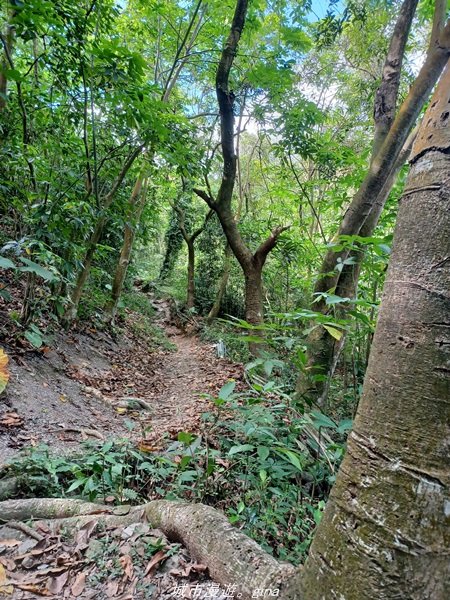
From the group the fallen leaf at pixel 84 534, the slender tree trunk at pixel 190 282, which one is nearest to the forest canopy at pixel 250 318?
the fallen leaf at pixel 84 534

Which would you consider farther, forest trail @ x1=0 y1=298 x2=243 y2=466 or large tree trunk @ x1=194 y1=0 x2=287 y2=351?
large tree trunk @ x1=194 y1=0 x2=287 y2=351

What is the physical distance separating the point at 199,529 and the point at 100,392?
Answer: 3542 millimetres

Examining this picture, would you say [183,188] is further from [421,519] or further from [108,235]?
[421,519]

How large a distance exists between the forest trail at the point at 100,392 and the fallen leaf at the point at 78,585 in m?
0.94

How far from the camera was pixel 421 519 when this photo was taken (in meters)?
0.72

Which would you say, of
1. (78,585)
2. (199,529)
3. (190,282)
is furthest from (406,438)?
(190,282)

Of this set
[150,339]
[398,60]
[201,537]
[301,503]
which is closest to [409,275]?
[201,537]

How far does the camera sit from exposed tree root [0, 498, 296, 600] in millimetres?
1144

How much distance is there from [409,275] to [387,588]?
68cm

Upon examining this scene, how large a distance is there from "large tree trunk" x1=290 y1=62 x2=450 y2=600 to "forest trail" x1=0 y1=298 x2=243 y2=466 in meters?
1.27

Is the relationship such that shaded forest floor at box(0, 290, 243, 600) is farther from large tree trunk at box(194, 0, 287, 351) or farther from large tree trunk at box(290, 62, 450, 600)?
large tree trunk at box(194, 0, 287, 351)

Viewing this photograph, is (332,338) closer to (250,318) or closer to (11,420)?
(250,318)

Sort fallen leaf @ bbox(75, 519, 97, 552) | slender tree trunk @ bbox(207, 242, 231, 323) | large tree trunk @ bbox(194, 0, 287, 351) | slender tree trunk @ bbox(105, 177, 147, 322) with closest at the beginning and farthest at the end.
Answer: fallen leaf @ bbox(75, 519, 97, 552)
large tree trunk @ bbox(194, 0, 287, 351)
slender tree trunk @ bbox(105, 177, 147, 322)
slender tree trunk @ bbox(207, 242, 231, 323)

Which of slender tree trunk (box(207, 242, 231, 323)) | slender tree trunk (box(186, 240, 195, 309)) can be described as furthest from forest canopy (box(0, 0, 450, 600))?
slender tree trunk (box(186, 240, 195, 309))
